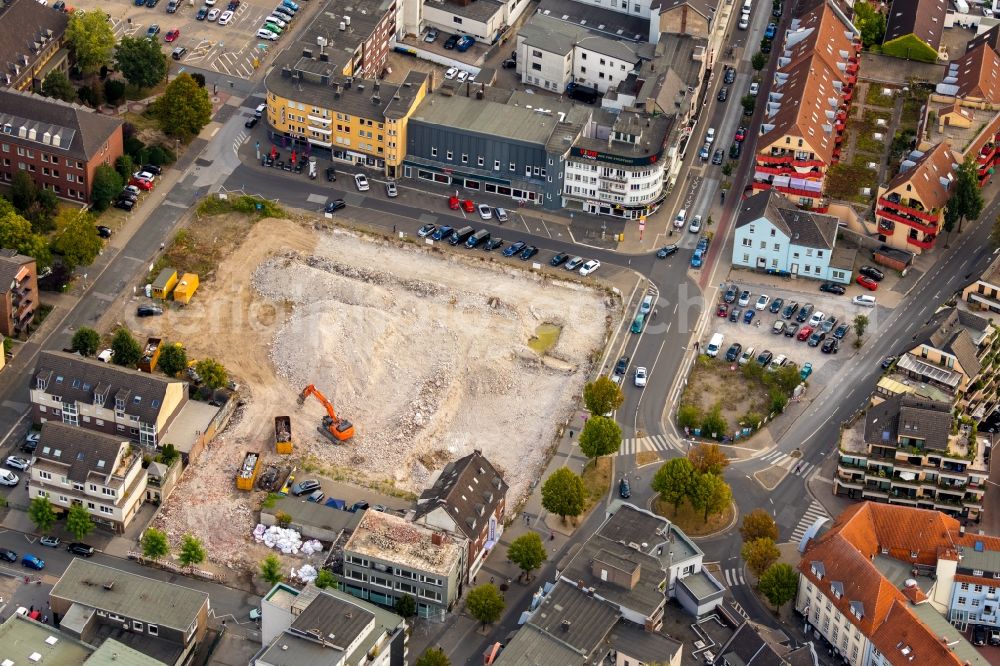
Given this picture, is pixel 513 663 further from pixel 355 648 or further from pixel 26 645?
pixel 26 645

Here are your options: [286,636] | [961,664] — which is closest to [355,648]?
[286,636]

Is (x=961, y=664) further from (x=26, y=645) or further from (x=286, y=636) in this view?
(x=26, y=645)

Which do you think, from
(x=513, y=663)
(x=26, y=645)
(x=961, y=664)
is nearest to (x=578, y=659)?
(x=513, y=663)

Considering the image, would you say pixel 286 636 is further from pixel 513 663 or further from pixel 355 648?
pixel 513 663

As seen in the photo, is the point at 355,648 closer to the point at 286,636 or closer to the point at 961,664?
the point at 286,636

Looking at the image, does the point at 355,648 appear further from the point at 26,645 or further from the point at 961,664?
the point at 961,664

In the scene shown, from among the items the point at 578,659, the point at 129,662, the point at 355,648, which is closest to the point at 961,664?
the point at 578,659
